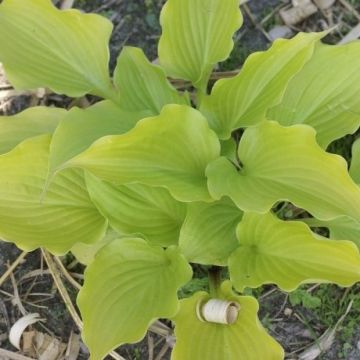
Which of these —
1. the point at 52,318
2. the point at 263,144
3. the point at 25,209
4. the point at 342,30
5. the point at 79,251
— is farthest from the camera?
the point at 342,30

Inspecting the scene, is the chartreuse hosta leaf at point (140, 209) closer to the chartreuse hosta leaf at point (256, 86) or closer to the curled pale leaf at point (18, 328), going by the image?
the chartreuse hosta leaf at point (256, 86)

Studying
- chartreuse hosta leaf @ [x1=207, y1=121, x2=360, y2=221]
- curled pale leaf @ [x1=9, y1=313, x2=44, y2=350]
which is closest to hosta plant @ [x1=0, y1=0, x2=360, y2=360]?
chartreuse hosta leaf @ [x1=207, y1=121, x2=360, y2=221]

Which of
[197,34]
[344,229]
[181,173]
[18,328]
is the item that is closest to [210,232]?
[181,173]

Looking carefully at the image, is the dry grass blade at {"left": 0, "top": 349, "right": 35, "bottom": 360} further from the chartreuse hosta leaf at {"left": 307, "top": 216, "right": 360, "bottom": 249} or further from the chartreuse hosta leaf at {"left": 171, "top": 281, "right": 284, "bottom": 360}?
the chartreuse hosta leaf at {"left": 307, "top": 216, "right": 360, "bottom": 249}

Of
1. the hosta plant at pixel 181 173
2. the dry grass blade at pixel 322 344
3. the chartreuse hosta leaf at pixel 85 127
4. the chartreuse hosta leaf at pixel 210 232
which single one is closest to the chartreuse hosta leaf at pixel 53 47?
the hosta plant at pixel 181 173

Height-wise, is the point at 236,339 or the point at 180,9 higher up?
the point at 180,9

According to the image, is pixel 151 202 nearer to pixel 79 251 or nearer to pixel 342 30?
pixel 79 251

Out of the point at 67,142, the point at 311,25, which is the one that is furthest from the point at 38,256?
the point at 311,25
